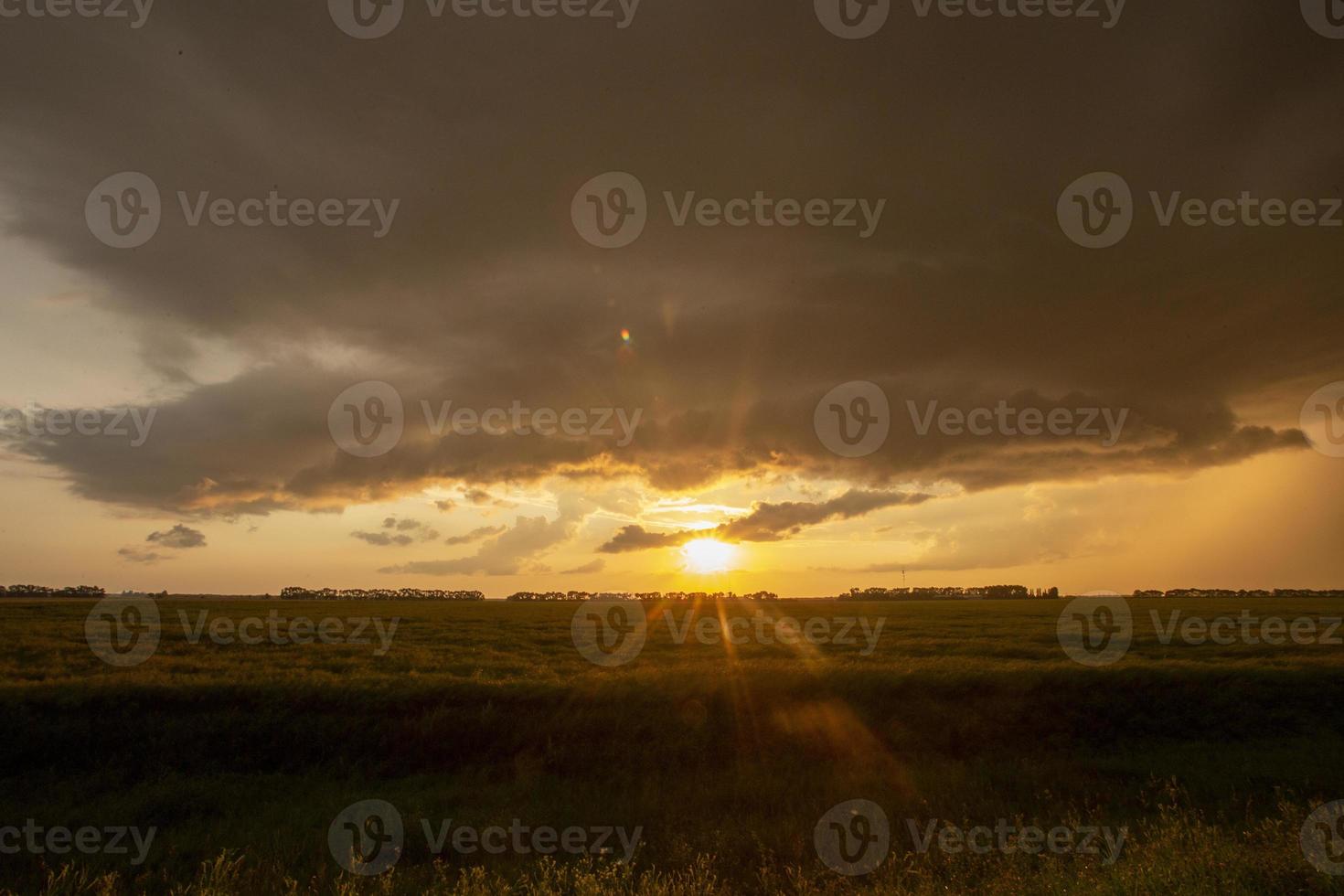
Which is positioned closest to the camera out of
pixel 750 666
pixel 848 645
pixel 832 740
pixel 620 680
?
pixel 832 740

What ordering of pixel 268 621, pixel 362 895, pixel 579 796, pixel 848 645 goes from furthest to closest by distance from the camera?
pixel 268 621, pixel 848 645, pixel 579 796, pixel 362 895

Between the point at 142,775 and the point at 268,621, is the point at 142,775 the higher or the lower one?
the lower one

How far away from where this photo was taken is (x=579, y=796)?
15594 mm

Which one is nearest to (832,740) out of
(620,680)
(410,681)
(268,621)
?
(620,680)

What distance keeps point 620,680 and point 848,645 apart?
15697 mm

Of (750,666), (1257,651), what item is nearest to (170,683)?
(750,666)

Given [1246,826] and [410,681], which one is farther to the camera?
[410,681]

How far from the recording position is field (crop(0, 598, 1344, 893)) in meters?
10.9

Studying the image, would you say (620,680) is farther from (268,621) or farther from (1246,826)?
(268,621)

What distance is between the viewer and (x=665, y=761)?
17953 mm

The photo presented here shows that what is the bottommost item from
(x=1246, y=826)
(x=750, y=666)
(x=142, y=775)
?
(x=142, y=775)

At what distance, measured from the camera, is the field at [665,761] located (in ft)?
35.6

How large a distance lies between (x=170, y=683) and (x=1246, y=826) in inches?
883

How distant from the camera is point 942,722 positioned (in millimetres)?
19516
